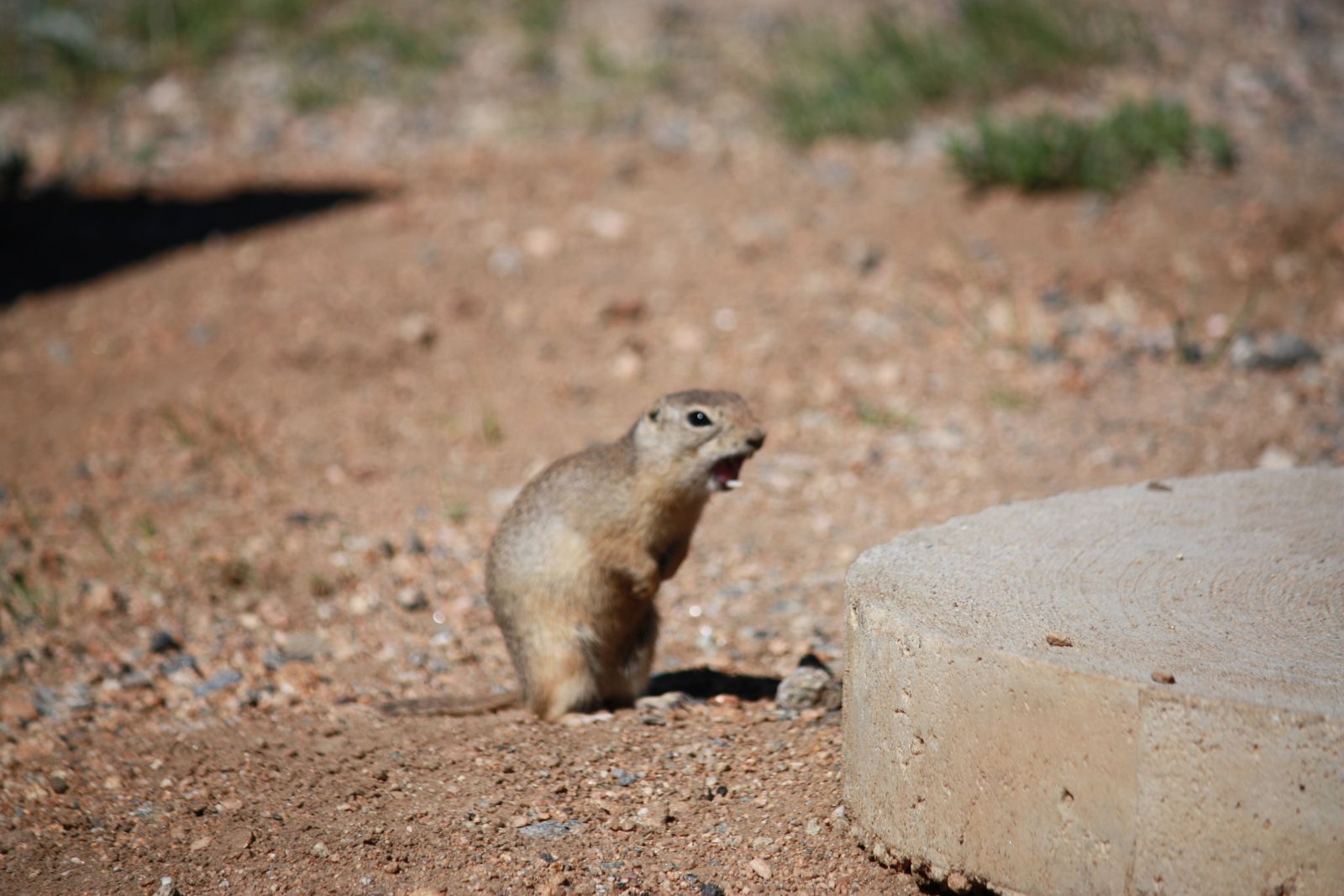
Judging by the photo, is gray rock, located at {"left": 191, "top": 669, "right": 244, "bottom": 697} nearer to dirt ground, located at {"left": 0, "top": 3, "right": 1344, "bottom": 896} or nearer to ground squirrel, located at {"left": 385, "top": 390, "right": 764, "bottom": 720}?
dirt ground, located at {"left": 0, "top": 3, "right": 1344, "bottom": 896}

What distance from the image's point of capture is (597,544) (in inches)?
146

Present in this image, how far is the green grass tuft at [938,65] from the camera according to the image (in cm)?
873

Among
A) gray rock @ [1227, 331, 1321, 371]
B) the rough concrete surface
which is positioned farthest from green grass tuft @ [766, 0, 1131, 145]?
the rough concrete surface

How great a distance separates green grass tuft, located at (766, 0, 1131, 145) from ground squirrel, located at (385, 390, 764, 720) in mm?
5420

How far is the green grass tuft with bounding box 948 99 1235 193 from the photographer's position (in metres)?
7.26

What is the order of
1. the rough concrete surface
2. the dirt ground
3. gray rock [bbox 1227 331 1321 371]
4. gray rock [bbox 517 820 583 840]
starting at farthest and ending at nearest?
gray rock [bbox 1227 331 1321 371]
the dirt ground
gray rock [bbox 517 820 583 840]
the rough concrete surface

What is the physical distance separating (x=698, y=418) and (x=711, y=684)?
2.87ft

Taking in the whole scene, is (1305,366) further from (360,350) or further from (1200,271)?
(360,350)

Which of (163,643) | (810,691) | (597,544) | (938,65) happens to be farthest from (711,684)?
(938,65)

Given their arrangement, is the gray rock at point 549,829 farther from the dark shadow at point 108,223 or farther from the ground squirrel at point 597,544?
the dark shadow at point 108,223

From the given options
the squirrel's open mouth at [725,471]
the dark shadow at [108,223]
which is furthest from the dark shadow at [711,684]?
the dark shadow at [108,223]

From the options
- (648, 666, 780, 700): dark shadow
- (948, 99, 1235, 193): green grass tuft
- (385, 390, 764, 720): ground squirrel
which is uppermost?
(948, 99, 1235, 193): green grass tuft

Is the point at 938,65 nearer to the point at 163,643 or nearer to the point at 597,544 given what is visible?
the point at 597,544

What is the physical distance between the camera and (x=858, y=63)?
918 cm
